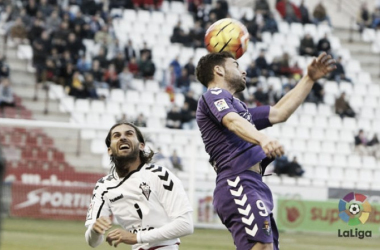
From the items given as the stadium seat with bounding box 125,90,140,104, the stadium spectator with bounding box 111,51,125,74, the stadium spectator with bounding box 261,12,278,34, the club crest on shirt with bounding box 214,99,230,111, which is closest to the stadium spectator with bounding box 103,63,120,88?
the stadium spectator with bounding box 111,51,125,74

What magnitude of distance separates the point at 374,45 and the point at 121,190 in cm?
→ 2409

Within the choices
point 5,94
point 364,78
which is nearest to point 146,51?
point 5,94

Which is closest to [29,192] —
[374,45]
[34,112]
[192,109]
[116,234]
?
[34,112]

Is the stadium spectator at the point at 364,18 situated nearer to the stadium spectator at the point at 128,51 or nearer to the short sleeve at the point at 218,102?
the stadium spectator at the point at 128,51

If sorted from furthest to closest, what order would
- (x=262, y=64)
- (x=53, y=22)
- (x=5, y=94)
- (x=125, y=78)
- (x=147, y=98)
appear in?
(x=262, y=64) < (x=147, y=98) < (x=125, y=78) < (x=53, y=22) < (x=5, y=94)

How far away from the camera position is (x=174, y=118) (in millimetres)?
22047

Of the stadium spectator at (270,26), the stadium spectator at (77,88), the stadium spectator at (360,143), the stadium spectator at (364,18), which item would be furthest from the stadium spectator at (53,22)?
the stadium spectator at (364,18)

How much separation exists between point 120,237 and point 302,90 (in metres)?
1.67

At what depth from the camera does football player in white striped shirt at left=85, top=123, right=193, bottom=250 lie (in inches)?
233

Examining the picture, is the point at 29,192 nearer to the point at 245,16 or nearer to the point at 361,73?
the point at 245,16

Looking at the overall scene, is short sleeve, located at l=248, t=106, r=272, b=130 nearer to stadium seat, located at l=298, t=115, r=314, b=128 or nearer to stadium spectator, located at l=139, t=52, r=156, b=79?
stadium spectator, located at l=139, t=52, r=156, b=79

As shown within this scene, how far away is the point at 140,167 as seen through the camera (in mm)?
6242

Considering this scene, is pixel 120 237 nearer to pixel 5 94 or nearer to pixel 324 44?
pixel 5 94

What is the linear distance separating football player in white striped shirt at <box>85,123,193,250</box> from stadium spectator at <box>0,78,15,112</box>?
48.3ft
